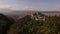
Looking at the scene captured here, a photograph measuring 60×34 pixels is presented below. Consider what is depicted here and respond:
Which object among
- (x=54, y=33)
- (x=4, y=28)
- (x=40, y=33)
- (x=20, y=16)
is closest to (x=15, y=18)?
(x=20, y=16)

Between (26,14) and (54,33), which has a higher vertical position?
(26,14)

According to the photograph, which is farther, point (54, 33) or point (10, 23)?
point (10, 23)

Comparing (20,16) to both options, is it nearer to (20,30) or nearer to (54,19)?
(20,30)

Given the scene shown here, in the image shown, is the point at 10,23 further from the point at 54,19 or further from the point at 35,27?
the point at 54,19

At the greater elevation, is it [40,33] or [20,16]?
[20,16]

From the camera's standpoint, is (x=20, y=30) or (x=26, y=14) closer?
(x=20, y=30)

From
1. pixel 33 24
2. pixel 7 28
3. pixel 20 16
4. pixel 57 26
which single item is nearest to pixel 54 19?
pixel 57 26
